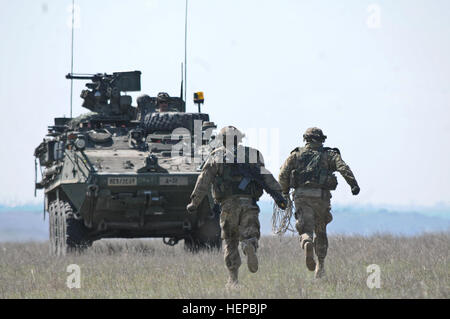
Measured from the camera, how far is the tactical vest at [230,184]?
9.77m

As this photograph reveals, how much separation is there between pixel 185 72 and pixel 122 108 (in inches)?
54.2

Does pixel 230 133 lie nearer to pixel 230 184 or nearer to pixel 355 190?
pixel 230 184

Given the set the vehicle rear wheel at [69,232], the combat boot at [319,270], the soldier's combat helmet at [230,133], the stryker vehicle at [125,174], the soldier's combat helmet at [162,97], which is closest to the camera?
the soldier's combat helmet at [230,133]

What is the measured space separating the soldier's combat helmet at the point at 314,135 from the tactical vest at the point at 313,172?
Result: 0.46 feet

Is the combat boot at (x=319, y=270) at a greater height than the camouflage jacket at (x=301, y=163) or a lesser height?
lesser

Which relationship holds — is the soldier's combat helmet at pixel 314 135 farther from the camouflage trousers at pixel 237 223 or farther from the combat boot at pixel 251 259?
the combat boot at pixel 251 259

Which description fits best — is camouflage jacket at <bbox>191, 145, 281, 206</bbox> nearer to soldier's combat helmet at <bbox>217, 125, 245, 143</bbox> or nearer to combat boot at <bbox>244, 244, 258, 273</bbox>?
soldier's combat helmet at <bbox>217, 125, 245, 143</bbox>

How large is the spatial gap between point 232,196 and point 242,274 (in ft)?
6.34

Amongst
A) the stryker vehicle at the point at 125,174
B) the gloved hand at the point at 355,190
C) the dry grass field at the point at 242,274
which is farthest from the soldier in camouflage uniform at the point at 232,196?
the stryker vehicle at the point at 125,174

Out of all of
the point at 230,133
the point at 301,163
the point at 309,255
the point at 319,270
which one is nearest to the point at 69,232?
the point at 301,163

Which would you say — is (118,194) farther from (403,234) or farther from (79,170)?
(403,234)

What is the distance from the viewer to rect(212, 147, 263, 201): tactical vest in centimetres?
977

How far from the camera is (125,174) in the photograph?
572 inches
